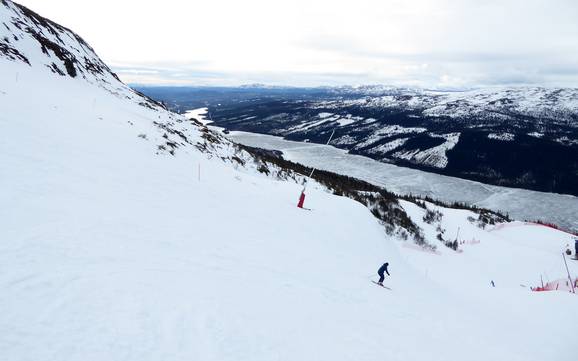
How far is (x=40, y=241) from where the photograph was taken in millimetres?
6945

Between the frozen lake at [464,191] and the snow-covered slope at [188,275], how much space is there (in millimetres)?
67637

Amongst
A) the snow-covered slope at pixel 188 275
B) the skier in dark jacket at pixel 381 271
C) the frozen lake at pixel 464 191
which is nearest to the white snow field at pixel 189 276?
the snow-covered slope at pixel 188 275

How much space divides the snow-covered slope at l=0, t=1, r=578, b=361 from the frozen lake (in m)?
67.6

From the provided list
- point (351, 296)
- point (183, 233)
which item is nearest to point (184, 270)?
point (183, 233)

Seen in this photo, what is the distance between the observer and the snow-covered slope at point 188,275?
5.75 metres

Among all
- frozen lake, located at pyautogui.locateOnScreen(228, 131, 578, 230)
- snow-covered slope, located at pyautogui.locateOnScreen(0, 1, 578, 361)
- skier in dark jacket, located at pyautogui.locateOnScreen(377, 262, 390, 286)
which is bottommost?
frozen lake, located at pyautogui.locateOnScreen(228, 131, 578, 230)

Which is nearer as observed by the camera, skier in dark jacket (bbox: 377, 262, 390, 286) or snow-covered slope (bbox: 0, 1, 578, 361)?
snow-covered slope (bbox: 0, 1, 578, 361)

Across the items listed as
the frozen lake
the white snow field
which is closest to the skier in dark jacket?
the white snow field

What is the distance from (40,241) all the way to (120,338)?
9.61ft

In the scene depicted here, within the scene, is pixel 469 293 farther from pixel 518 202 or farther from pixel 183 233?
pixel 518 202

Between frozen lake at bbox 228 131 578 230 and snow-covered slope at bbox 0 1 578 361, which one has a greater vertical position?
snow-covered slope at bbox 0 1 578 361

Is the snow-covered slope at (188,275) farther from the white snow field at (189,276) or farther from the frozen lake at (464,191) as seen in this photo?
the frozen lake at (464,191)

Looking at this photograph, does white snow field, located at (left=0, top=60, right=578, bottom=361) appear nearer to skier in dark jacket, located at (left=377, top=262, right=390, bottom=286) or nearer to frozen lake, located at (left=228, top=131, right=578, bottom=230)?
skier in dark jacket, located at (left=377, top=262, right=390, bottom=286)

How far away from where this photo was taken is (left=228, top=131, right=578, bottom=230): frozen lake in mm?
77875
